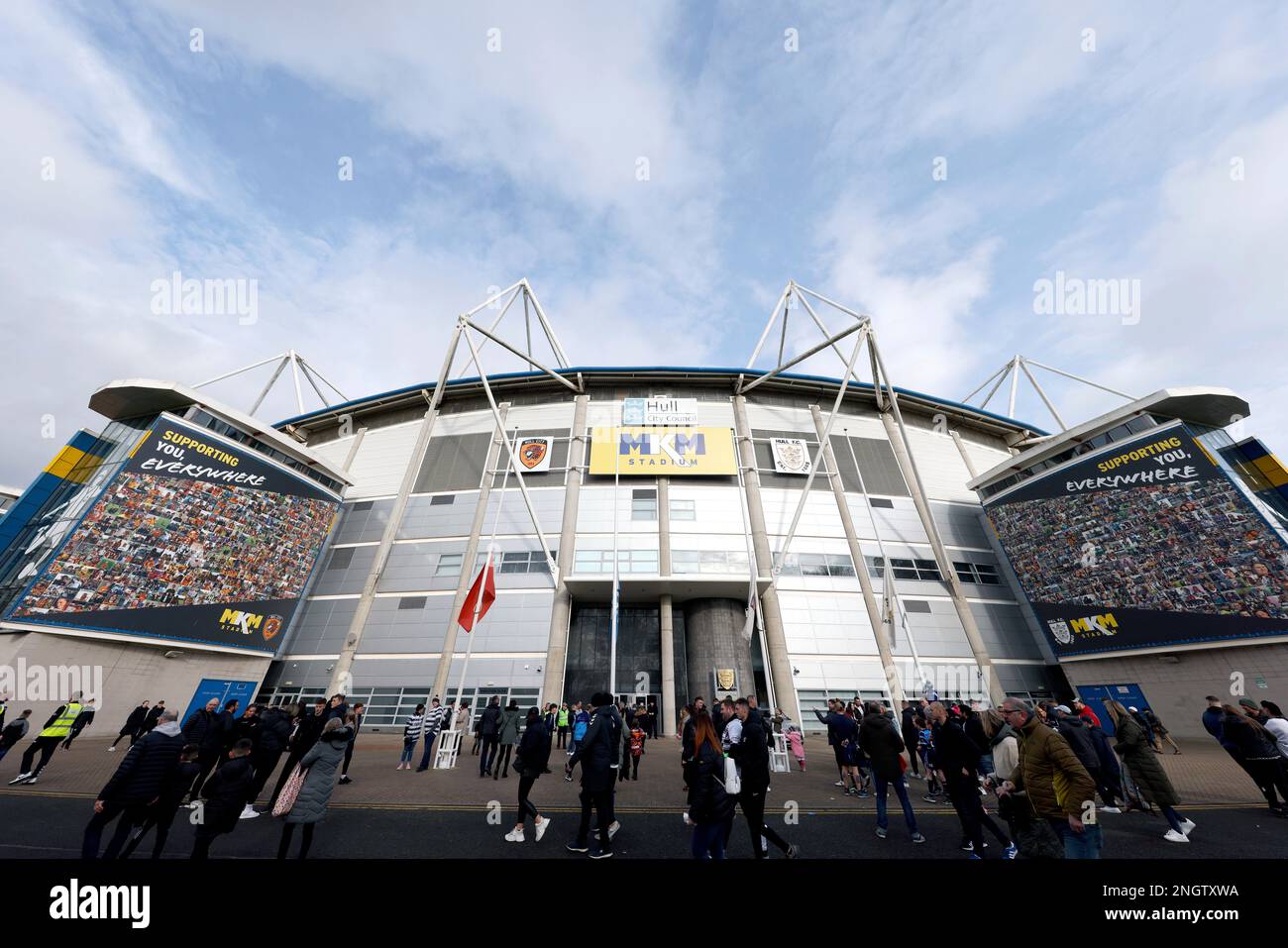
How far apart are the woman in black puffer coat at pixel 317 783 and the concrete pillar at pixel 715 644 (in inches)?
850

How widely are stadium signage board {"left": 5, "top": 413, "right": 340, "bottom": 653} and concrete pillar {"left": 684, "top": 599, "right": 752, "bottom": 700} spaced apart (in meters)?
24.0

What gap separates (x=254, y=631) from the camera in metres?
25.5

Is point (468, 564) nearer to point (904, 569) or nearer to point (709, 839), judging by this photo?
point (709, 839)

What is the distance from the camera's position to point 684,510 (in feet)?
96.3

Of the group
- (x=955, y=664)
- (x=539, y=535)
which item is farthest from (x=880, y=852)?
(x=955, y=664)

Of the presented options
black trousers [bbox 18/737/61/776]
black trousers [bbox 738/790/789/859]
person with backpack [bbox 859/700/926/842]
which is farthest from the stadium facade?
black trousers [bbox 738/790/789/859]

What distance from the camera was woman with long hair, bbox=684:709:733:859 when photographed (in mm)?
5051

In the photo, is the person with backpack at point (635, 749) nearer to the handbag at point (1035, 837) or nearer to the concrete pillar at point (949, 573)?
the handbag at point (1035, 837)

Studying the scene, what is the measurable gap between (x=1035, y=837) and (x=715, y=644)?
22.2m

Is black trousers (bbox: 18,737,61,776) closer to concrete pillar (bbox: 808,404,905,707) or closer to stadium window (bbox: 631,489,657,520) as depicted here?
stadium window (bbox: 631,489,657,520)

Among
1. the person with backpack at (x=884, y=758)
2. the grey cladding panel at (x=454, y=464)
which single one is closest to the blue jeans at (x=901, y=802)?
the person with backpack at (x=884, y=758)

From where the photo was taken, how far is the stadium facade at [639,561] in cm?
2136

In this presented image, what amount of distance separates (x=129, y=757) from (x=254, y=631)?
26.2 m
